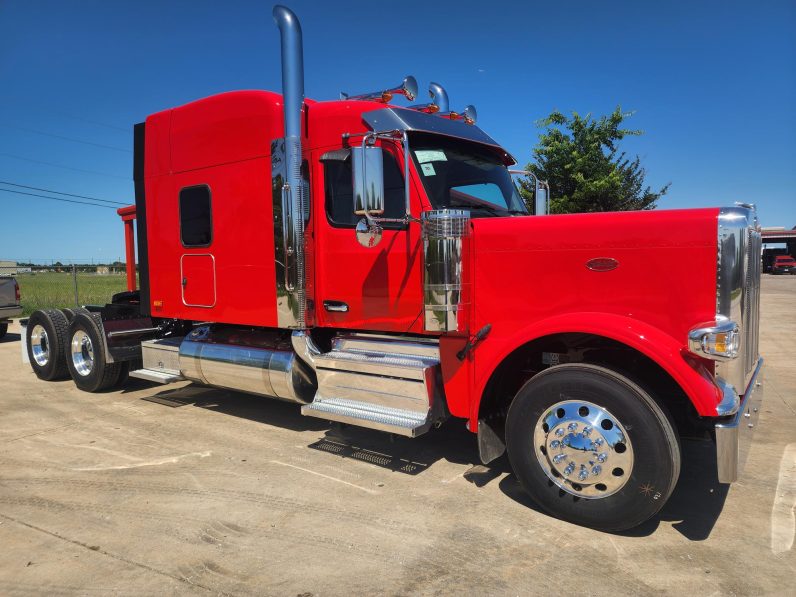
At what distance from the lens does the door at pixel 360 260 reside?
410 cm

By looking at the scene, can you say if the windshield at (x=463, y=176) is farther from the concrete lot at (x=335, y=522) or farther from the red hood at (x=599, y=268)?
the concrete lot at (x=335, y=522)

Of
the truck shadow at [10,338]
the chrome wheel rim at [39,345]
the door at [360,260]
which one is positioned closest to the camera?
the door at [360,260]

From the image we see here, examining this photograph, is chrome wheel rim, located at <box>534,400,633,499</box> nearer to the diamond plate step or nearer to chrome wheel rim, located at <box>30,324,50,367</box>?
the diamond plate step

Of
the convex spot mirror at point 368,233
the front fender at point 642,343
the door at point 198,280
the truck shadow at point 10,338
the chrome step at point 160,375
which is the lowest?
the truck shadow at point 10,338

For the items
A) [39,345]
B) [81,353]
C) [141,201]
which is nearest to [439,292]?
[141,201]

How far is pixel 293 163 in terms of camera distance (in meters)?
4.54

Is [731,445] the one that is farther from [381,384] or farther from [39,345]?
[39,345]

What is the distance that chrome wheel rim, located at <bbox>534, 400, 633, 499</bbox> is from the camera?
10.3ft

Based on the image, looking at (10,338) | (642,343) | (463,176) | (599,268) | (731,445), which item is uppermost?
(463,176)

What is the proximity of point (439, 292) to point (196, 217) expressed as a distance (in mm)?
2976

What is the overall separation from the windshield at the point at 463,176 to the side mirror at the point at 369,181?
594mm

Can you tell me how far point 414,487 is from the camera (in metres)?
3.98

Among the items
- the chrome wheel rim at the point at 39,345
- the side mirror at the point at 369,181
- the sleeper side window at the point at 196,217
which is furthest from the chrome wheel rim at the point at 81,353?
the side mirror at the point at 369,181

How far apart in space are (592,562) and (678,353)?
1.18 meters
